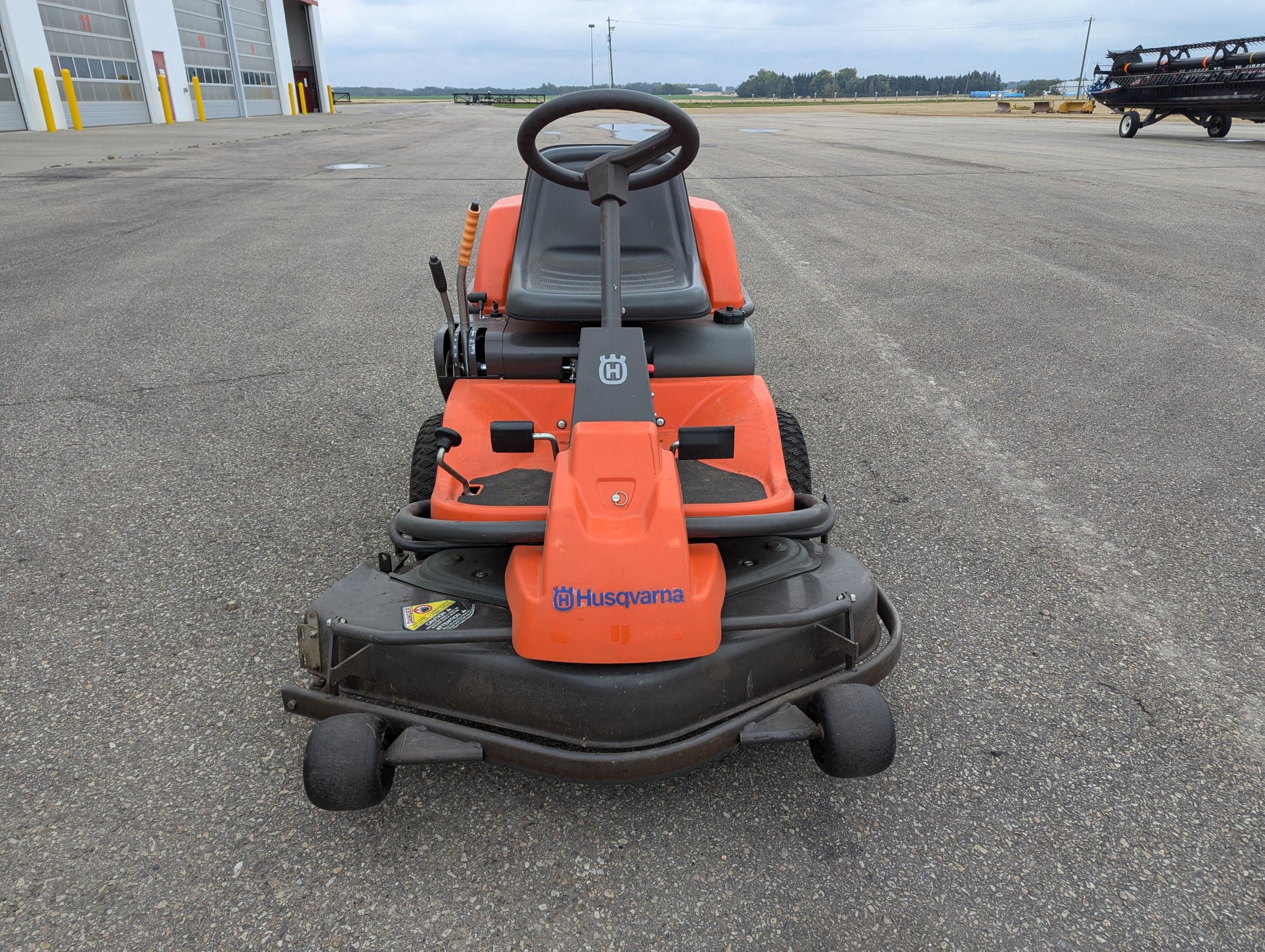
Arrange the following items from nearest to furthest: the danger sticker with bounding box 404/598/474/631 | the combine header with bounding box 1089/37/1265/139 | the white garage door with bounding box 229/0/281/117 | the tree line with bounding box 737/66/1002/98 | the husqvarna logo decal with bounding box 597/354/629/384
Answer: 1. the danger sticker with bounding box 404/598/474/631
2. the husqvarna logo decal with bounding box 597/354/629/384
3. the combine header with bounding box 1089/37/1265/139
4. the white garage door with bounding box 229/0/281/117
5. the tree line with bounding box 737/66/1002/98

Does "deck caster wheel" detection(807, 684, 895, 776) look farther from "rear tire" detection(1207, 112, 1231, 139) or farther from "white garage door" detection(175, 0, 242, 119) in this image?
"white garage door" detection(175, 0, 242, 119)

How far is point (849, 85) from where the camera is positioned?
111m

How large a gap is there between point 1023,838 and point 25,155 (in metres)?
17.0

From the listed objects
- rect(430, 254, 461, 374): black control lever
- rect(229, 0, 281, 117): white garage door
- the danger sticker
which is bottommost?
the danger sticker

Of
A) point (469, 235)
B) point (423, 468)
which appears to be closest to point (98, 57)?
point (469, 235)

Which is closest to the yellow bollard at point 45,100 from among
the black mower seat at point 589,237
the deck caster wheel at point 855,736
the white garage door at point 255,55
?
the white garage door at point 255,55

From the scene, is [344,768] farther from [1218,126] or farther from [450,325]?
[1218,126]

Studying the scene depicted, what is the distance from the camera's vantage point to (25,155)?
1380 cm

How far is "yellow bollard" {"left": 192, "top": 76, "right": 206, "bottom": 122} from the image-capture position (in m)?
25.6

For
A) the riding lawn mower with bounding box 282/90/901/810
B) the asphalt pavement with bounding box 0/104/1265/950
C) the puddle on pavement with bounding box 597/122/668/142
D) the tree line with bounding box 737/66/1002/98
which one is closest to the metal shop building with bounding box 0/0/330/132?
the puddle on pavement with bounding box 597/122/668/142

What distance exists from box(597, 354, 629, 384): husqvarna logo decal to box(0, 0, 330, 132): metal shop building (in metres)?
21.2

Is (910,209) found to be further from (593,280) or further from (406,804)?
(406,804)

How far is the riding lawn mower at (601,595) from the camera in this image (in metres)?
1.75

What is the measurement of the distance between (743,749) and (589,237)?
1.97 metres
